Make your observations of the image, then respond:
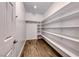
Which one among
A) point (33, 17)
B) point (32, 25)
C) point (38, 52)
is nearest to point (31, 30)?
point (32, 25)

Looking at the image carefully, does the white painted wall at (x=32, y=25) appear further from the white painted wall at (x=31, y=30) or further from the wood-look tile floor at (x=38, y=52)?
the wood-look tile floor at (x=38, y=52)

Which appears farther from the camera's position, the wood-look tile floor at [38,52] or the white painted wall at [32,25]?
the white painted wall at [32,25]

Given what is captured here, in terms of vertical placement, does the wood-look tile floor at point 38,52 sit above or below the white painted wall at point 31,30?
below

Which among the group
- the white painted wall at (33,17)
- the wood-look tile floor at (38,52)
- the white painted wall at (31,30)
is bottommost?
the wood-look tile floor at (38,52)

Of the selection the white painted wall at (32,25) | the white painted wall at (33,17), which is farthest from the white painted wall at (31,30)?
the white painted wall at (33,17)

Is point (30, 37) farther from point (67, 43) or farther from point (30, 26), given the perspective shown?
point (67, 43)

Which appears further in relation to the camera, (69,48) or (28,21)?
(28,21)

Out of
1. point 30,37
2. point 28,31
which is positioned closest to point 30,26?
point 28,31

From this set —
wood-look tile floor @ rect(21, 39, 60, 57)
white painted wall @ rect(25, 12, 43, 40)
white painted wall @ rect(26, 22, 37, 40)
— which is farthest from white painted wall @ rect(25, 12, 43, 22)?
wood-look tile floor @ rect(21, 39, 60, 57)

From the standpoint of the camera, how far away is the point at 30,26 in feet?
27.5

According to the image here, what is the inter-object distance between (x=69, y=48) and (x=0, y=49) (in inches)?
96.2

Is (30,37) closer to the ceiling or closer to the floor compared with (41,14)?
closer to the floor

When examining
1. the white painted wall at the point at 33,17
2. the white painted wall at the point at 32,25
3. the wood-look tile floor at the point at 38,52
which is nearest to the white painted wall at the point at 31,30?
the white painted wall at the point at 32,25

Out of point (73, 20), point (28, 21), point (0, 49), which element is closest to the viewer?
point (0, 49)
